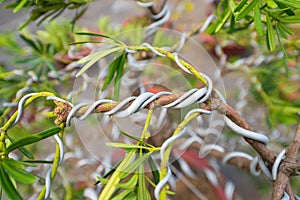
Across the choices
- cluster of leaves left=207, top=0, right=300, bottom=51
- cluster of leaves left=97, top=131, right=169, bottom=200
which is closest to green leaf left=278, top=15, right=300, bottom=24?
cluster of leaves left=207, top=0, right=300, bottom=51

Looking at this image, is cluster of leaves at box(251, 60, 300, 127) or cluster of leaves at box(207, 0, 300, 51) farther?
cluster of leaves at box(251, 60, 300, 127)

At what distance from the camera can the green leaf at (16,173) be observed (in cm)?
23

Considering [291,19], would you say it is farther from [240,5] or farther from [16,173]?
[16,173]

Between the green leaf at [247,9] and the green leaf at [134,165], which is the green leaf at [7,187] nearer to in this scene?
the green leaf at [134,165]

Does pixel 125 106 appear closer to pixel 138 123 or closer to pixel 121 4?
pixel 138 123

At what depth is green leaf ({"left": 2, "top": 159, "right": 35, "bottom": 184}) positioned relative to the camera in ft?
0.75

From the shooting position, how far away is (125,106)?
0.26 meters

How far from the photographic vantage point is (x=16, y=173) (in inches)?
9.3

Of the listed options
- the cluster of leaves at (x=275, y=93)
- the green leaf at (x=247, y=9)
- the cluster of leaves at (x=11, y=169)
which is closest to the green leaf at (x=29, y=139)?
the cluster of leaves at (x=11, y=169)

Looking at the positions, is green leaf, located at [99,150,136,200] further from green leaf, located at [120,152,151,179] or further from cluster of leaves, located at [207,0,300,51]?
cluster of leaves, located at [207,0,300,51]

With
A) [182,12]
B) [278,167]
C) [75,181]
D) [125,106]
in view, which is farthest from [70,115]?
[182,12]

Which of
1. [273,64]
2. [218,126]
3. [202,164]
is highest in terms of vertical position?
[218,126]

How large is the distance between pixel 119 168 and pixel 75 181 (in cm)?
38

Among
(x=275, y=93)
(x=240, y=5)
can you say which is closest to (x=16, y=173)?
(x=240, y=5)
